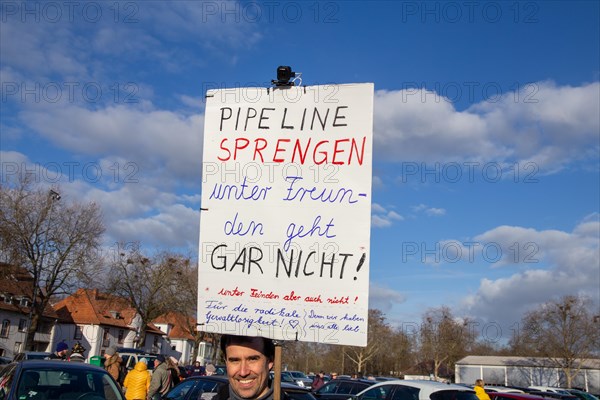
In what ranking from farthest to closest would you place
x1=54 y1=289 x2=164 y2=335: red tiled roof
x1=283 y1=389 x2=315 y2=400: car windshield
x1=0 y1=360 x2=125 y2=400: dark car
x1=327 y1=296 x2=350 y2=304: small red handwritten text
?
x1=54 y1=289 x2=164 y2=335: red tiled roof → x1=283 y1=389 x2=315 y2=400: car windshield → x1=0 y1=360 x2=125 y2=400: dark car → x1=327 y1=296 x2=350 y2=304: small red handwritten text

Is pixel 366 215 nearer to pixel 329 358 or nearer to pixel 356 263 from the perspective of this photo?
pixel 356 263

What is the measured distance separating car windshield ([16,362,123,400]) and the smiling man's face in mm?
5518

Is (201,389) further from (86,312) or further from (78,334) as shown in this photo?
(86,312)

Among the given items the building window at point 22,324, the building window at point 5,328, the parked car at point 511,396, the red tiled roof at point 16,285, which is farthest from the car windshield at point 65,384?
the building window at point 22,324

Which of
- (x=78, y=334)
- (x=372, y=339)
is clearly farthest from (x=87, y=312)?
(x=372, y=339)

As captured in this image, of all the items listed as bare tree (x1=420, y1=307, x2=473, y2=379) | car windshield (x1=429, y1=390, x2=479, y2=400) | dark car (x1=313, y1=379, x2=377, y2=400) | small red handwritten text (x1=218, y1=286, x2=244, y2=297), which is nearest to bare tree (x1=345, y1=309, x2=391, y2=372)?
bare tree (x1=420, y1=307, x2=473, y2=379)

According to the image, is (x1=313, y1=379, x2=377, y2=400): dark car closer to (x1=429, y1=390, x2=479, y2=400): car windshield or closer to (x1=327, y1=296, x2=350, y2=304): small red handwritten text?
(x1=429, y1=390, x2=479, y2=400): car windshield

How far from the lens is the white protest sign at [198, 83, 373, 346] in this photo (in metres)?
3.54

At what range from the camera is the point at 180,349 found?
341ft

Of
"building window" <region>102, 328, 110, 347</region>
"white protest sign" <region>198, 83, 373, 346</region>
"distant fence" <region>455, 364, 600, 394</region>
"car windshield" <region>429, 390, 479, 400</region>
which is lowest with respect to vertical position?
"distant fence" <region>455, 364, 600, 394</region>

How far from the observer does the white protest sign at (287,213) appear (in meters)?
3.54

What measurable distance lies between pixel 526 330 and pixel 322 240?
70.2 metres

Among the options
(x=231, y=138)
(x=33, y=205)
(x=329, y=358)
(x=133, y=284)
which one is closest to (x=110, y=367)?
(x=231, y=138)

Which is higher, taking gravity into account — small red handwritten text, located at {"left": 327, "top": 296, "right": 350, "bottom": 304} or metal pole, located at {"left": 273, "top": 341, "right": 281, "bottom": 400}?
small red handwritten text, located at {"left": 327, "top": 296, "right": 350, "bottom": 304}
